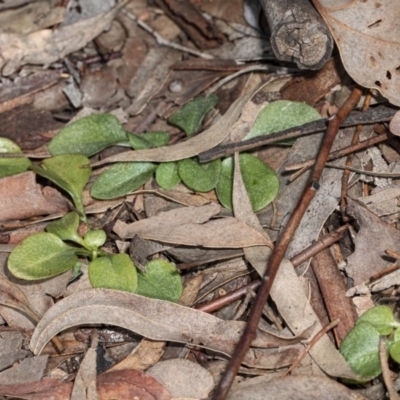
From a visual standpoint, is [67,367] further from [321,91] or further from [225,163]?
[321,91]

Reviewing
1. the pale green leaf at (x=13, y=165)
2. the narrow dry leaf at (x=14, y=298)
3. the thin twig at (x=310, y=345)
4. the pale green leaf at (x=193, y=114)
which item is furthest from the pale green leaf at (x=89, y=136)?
the thin twig at (x=310, y=345)

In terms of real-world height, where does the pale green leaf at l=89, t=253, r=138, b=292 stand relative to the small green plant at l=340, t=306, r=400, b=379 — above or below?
above

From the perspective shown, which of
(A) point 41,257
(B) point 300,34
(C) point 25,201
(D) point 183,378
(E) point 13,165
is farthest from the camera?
(E) point 13,165

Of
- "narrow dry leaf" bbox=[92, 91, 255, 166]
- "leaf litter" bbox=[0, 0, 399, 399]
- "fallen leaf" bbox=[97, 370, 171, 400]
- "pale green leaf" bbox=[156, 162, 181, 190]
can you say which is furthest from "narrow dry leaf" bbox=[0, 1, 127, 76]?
"fallen leaf" bbox=[97, 370, 171, 400]

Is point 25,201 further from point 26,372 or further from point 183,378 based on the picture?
point 183,378

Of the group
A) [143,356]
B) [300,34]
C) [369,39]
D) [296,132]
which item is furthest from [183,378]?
[369,39]

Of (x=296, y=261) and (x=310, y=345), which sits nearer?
(x=310, y=345)

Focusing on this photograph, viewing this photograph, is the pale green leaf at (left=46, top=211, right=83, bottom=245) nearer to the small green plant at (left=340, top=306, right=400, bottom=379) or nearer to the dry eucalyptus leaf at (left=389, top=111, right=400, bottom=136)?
the small green plant at (left=340, top=306, right=400, bottom=379)
